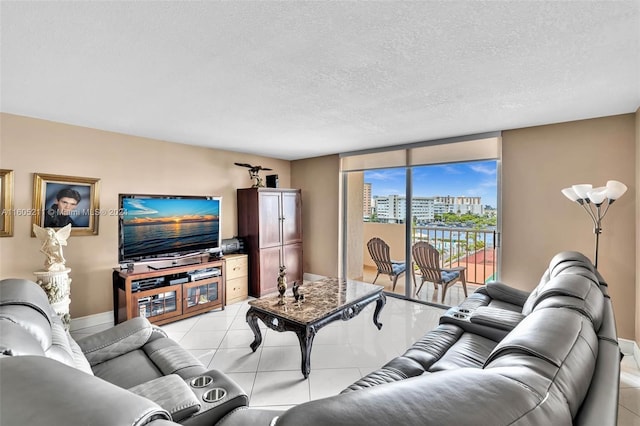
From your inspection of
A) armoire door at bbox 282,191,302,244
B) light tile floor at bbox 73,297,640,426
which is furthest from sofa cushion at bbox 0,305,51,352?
armoire door at bbox 282,191,302,244

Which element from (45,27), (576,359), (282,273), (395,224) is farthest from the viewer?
(395,224)

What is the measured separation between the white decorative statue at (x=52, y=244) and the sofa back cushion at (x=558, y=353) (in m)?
3.69

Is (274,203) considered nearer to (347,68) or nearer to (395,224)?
(395,224)

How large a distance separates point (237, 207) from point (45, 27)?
11.4 ft

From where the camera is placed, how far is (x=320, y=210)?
5305 millimetres

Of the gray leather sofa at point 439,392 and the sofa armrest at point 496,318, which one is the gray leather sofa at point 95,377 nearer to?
the gray leather sofa at point 439,392

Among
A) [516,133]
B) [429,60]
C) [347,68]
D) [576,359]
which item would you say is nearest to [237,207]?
[347,68]

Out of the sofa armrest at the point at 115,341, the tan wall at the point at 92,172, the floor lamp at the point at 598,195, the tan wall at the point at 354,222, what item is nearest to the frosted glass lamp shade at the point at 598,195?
the floor lamp at the point at 598,195

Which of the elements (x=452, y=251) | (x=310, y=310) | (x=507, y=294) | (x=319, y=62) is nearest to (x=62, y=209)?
(x=310, y=310)

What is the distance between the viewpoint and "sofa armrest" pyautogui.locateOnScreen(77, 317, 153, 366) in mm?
1781

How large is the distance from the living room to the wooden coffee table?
1898mm

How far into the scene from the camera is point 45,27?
1.45m

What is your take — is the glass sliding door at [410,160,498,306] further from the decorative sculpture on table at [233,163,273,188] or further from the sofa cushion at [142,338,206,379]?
the sofa cushion at [142,338,206,379]

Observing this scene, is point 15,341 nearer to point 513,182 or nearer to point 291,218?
point 291,218
